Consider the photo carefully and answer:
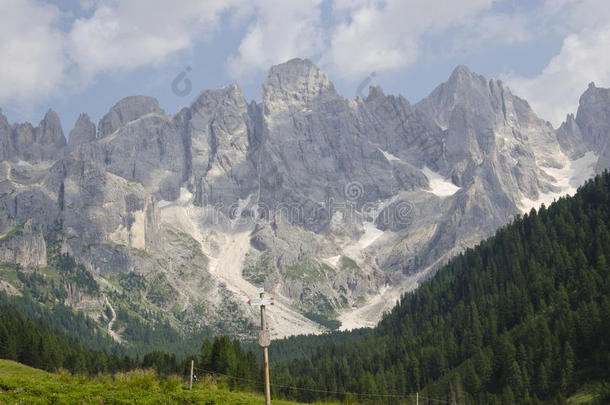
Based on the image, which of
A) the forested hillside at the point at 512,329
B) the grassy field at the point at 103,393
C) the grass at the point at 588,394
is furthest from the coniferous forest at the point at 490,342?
the grassy field at the point at 103,393

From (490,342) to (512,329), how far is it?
6150 mm

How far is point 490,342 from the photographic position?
5098 inches

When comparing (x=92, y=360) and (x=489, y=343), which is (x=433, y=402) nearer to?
(x=489, y=343)

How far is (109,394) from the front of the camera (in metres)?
41.1

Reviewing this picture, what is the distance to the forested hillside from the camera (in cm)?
10231

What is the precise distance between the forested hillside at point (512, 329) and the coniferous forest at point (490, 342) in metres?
0.31

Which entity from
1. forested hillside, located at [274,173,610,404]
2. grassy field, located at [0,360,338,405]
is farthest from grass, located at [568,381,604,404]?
grassy field, located at [0,360,338,405]

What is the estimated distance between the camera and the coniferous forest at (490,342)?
101 meters

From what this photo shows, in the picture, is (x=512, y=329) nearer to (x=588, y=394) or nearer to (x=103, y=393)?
(x=588, y=394)

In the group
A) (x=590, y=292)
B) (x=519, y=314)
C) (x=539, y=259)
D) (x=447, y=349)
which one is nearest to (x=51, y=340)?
(x=447, y=349)

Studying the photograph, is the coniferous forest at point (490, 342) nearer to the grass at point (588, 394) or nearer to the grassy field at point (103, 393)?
the grass at point (588, 394)

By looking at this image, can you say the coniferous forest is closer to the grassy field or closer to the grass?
the grass

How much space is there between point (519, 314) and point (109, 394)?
114972 mm

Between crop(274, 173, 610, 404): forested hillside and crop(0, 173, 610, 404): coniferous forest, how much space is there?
1.02 feet
